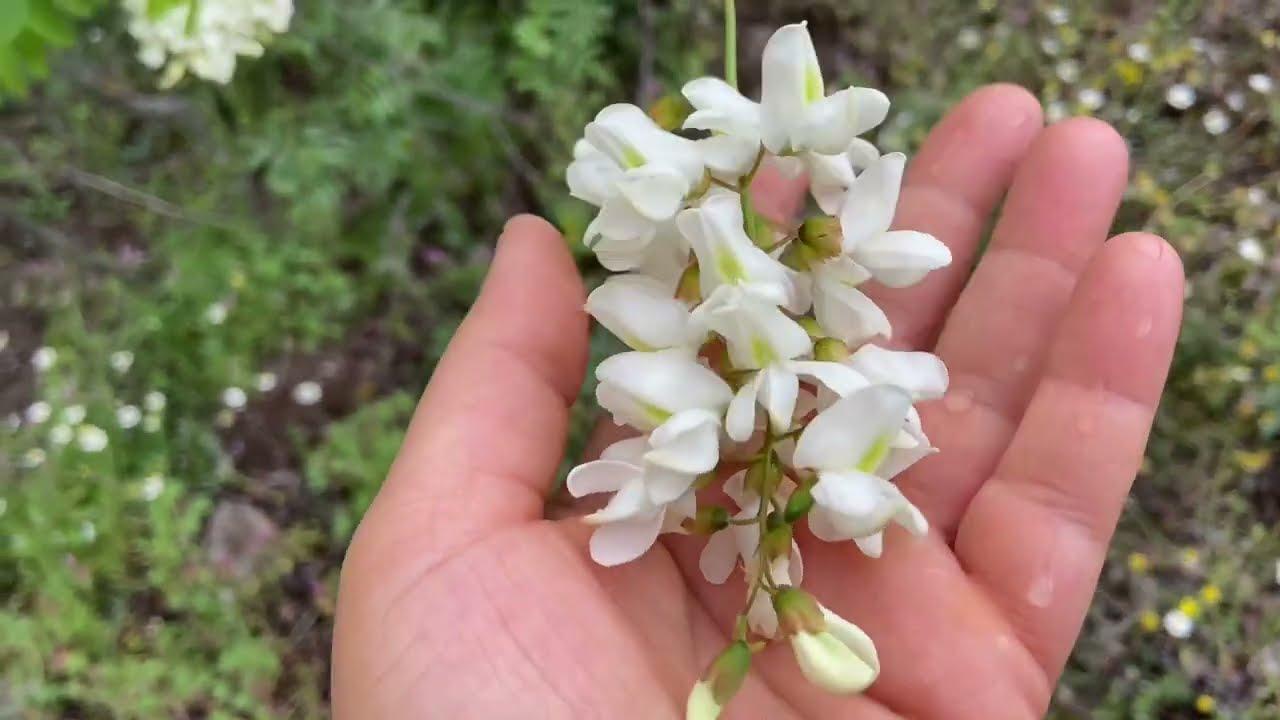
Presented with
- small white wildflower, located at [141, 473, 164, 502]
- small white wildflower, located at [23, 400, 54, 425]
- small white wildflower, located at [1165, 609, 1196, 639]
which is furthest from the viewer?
small white wildflower, located at [23, 400, 54, 425]

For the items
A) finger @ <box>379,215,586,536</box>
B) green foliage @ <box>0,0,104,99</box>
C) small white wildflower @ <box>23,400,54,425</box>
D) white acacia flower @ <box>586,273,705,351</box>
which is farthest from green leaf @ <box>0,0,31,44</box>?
small white wildflower @ <box>23,400,54,425</box>

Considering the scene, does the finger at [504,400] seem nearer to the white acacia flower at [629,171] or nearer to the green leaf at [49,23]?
the white acacia flower at [629,171]

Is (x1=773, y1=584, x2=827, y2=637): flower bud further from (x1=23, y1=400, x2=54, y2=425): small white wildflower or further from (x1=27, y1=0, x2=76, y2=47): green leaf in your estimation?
(x1=23, y1=400, x2=54, y2=425): small white wildflower

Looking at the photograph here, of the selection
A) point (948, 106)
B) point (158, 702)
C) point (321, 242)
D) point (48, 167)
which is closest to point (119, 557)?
point (158, 702)

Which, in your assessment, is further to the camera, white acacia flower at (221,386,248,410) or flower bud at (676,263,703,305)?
white acacia flower at (221,386,248,410)

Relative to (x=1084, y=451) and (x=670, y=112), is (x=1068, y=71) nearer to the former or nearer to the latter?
Result: (x=670, y=112)

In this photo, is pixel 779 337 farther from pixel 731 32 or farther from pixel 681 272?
pixel 731 32

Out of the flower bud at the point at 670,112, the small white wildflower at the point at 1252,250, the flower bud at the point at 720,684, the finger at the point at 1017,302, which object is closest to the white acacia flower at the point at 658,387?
the flower bud at the point at 720,684
